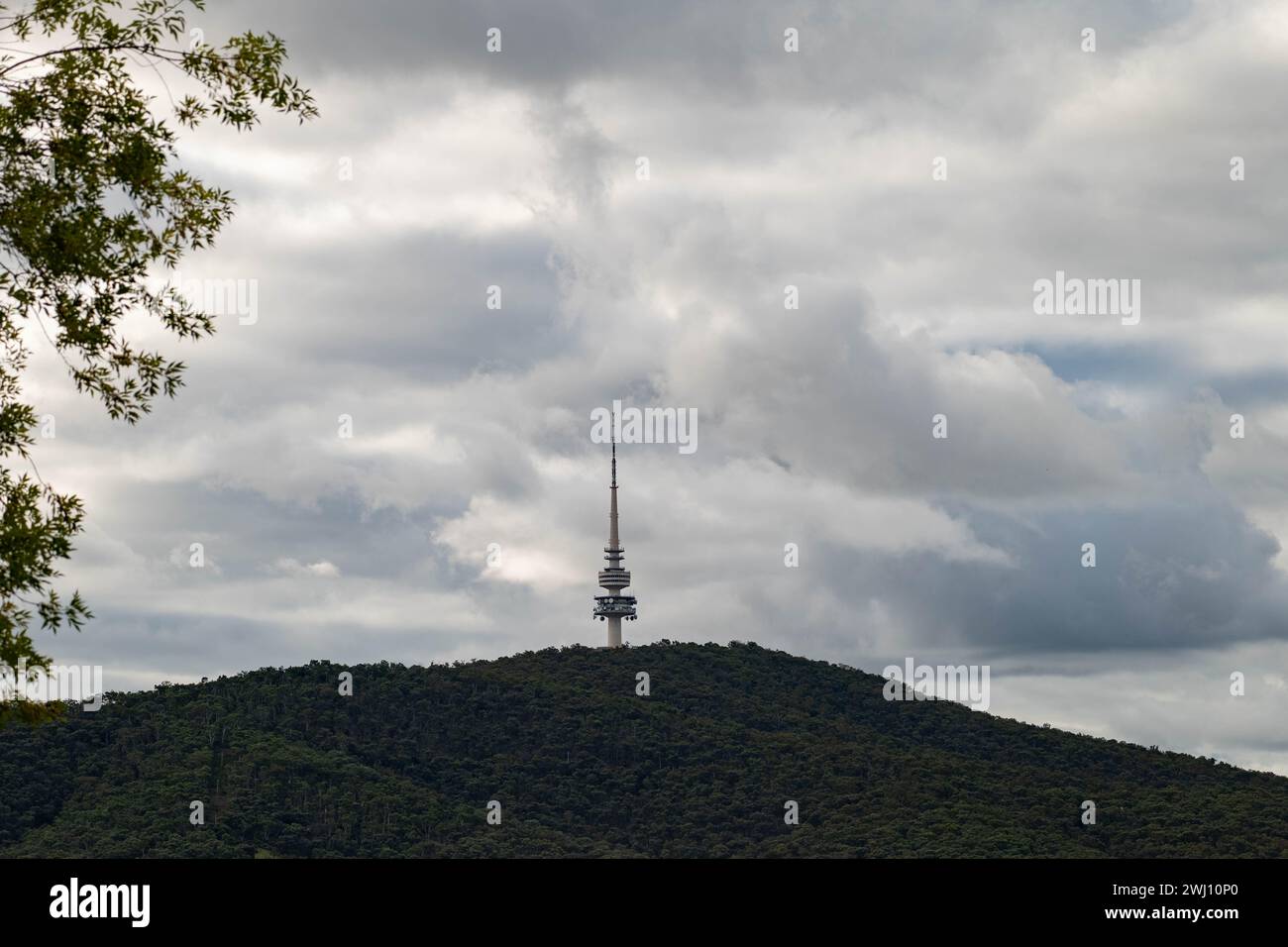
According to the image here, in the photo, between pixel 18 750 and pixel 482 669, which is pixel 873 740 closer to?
pixel 482 669

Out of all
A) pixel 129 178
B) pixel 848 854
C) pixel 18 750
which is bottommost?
pixel 848 854

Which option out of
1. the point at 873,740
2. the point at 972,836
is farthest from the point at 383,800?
the point at 873,740

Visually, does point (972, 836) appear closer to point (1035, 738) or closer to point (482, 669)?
point (1035, 738)

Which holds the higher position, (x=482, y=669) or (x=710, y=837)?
(x=482, y=669)
